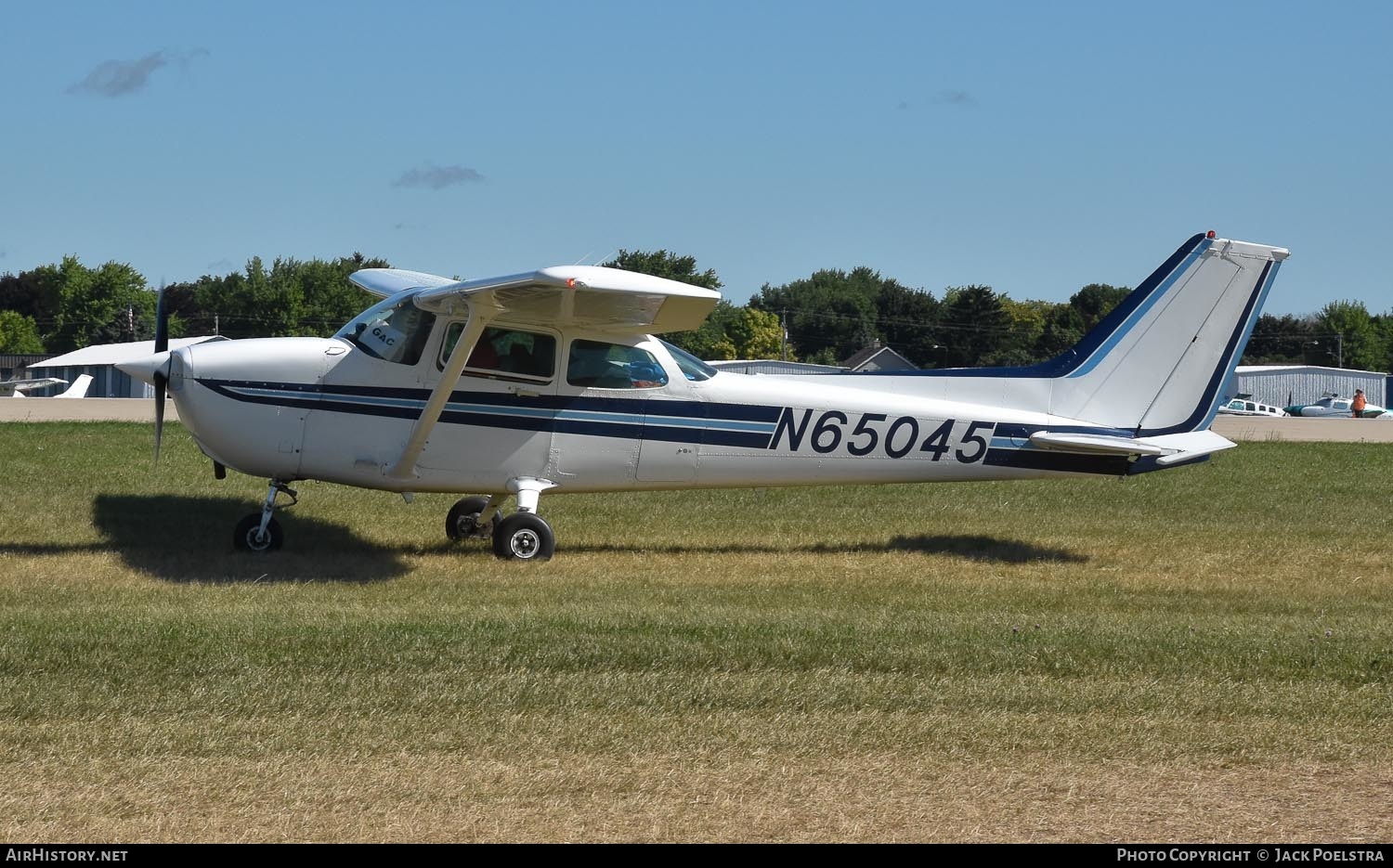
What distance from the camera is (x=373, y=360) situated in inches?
465

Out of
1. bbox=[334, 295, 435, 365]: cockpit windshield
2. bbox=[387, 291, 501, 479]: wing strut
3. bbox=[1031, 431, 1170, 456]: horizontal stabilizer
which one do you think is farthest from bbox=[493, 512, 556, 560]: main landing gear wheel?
bbox=[1031, 431, 1170, 456]: horizontal stabilizer

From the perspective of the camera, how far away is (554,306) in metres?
11.3

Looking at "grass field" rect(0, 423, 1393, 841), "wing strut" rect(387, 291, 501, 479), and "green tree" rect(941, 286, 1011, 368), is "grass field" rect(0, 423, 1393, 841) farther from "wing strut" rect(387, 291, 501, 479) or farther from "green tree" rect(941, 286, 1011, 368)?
"green tree" rect(941, 286, 1011, 368)

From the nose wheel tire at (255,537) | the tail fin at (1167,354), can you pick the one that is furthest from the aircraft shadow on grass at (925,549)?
the nose wheel tire at (255,537)

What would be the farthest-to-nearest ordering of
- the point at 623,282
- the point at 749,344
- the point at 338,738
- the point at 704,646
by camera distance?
the point at 749,344 < the point at 623,282 < the point at 704,646 < the point at 338,738

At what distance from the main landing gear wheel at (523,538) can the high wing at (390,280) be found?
345cm

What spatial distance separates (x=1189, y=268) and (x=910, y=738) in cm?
793

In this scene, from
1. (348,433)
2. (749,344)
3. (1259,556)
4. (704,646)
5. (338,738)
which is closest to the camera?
(338,738)

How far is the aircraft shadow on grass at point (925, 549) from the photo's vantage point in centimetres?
1257

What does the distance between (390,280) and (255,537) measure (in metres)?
3.69

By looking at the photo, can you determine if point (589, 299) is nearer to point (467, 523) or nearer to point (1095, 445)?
point (467, 523)

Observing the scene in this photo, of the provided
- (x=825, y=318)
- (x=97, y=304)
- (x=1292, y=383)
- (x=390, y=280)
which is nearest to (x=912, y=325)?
(x=825, y=318)

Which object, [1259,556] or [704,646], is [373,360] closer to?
[704,646]

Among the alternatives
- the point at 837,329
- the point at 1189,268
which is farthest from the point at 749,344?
the point at 1189,268
